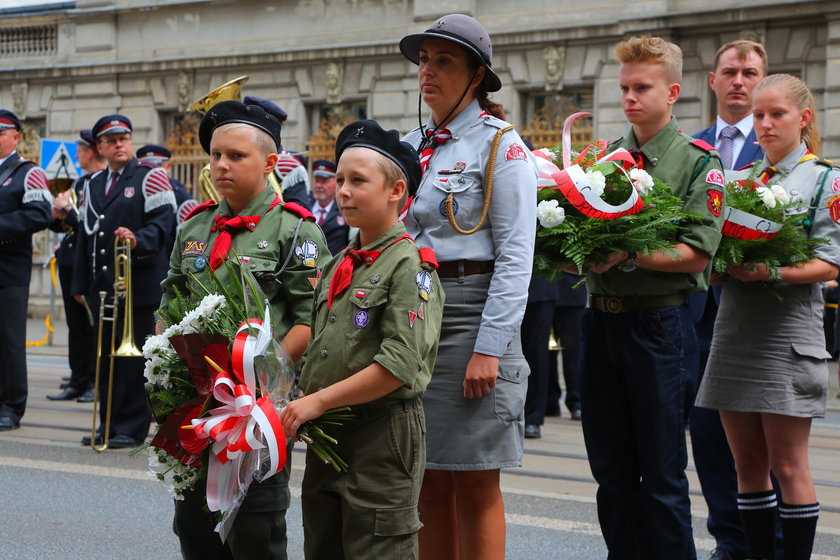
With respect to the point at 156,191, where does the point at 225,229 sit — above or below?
below

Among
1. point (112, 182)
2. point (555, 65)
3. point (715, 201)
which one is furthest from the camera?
point (555, 65)

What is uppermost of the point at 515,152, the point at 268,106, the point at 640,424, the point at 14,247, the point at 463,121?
the point at 268,106

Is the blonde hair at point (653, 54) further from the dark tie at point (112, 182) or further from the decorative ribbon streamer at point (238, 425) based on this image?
the dark tie at point (112, 182)

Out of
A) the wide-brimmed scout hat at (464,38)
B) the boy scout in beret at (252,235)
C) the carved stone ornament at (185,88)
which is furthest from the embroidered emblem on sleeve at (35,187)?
the carved stone ornament at (185,88)

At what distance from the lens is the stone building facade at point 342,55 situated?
18359 mm

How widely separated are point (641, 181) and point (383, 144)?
40.9 inches

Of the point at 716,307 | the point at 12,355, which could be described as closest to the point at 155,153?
the point at 12,355

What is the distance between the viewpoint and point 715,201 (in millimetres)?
4465

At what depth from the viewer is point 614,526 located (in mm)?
4598

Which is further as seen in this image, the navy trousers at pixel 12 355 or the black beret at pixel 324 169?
the black beret at pixel 324 169

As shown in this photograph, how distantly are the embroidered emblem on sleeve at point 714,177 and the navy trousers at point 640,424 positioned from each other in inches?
19.2

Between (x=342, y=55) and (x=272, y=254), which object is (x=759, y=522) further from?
(x=342, y=55)

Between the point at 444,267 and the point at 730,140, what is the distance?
241cm

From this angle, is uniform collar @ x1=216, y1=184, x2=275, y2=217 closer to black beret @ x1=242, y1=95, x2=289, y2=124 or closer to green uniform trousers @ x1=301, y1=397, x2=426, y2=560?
green uniform trousers @ x1=301, y1=397, x2=426, y2=560
